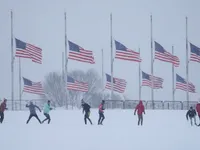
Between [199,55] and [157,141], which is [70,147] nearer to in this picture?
[157,141]

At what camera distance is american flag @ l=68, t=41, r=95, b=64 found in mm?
43469

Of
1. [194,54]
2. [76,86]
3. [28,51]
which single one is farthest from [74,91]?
[28,51]

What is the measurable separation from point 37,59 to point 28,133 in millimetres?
Result: 20925

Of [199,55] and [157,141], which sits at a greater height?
[199,55]

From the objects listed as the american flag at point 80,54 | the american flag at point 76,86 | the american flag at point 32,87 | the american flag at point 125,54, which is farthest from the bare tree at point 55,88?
the american flag at point 80,54

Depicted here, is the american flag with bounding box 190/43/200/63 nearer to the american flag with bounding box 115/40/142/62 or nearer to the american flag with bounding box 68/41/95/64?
the american flag with bounding box 115/40/142/62

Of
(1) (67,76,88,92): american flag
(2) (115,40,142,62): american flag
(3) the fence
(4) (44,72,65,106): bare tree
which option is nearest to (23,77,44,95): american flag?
(1) (67,76,88,92): american flag

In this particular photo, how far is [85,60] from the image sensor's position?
4338cm

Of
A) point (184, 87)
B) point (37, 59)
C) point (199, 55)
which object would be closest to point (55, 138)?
point (37, 59)

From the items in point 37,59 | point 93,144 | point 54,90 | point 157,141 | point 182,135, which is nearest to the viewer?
point 93,144

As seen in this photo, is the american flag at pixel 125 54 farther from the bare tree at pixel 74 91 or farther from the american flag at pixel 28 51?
the bare tree at pixel 74 91

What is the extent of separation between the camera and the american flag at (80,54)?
43469 millimetres

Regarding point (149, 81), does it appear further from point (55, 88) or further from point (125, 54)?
point (55, 88)

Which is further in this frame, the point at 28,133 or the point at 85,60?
the point at 85,60
